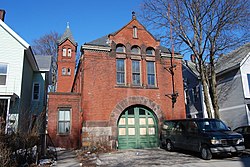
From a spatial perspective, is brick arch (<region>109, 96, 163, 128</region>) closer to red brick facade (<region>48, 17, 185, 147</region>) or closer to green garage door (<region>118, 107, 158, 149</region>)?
red brick facade (<region>48, 17, 185, 147</region>)

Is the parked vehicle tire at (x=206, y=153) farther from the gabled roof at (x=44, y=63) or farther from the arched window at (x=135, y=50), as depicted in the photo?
the gabled roof at (x=44, y=63)

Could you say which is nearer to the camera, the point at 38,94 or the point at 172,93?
the point at 172,93

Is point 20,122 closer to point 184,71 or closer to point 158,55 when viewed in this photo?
point 158,55

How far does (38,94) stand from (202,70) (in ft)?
48.9

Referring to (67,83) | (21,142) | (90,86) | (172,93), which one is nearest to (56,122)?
(90,86)

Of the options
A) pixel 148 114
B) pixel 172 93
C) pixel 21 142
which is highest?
pixel 172 93

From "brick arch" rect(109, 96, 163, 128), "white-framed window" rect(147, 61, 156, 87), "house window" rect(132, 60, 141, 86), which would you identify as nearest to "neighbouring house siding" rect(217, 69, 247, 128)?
"brick arch" rect(109, 96, 163, 128)

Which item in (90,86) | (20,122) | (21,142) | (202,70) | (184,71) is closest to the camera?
(21,142)

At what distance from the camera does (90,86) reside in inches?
660

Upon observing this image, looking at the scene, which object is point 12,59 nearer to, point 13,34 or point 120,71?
point 13,34

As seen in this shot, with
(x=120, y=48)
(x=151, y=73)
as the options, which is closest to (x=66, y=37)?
(x=120, y=48)

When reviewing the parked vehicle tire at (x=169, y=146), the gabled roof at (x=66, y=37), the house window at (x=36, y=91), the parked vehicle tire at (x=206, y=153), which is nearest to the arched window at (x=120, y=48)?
the parked vehicle tire at (x=169, y=146)

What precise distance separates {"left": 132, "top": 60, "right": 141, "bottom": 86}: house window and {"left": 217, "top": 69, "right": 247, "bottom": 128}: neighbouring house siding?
414 inches

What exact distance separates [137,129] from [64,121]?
5852mm
